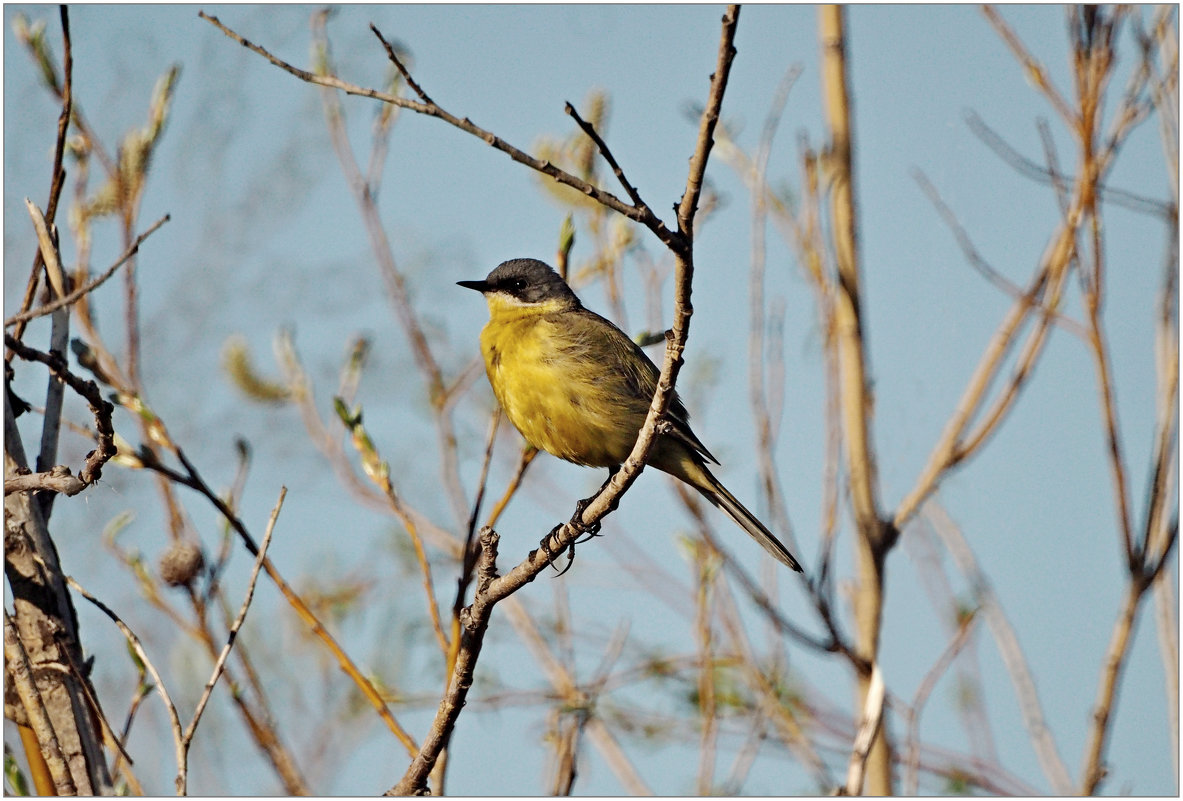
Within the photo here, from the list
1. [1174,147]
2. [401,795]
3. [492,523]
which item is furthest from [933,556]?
[401,795]

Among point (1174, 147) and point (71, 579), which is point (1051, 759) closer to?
point (1174, 147)

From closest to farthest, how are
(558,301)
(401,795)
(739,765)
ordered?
(401,795), (739,765), (558,301)

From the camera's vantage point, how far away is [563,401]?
489cm

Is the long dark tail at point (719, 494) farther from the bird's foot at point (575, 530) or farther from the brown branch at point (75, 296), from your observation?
the brown branch at point (75, 296)

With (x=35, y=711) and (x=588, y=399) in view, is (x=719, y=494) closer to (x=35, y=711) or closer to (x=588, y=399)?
(x=588, y=399)

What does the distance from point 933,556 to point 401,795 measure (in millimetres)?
3719

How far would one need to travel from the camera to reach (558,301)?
18.9 ft

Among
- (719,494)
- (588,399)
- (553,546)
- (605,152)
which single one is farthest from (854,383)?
(605,152)

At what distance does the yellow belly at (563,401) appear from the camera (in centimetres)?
491

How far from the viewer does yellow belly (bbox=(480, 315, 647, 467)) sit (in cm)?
491

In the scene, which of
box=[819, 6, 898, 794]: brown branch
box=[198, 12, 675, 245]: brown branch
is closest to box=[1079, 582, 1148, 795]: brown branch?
box=[819, 6, 898, 794]: brown branch

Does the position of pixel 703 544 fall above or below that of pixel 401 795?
above

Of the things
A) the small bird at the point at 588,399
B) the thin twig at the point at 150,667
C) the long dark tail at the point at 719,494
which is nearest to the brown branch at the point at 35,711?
the thin twig at the point at 150,667

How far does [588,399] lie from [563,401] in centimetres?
12
